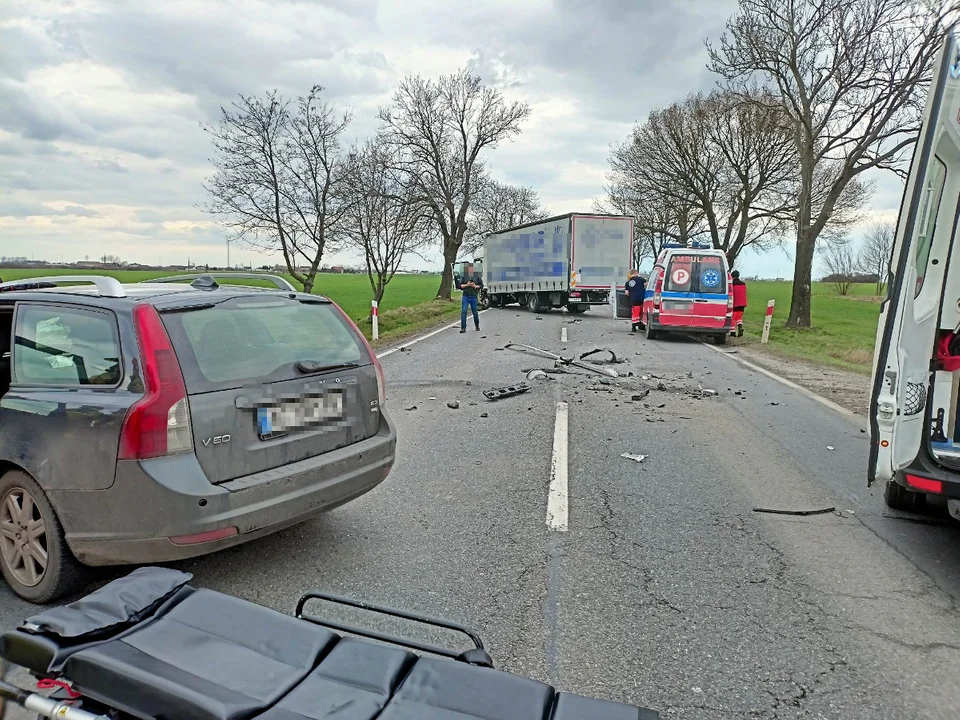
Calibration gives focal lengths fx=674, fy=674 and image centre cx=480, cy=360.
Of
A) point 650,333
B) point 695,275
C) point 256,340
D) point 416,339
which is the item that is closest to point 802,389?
point 695,275

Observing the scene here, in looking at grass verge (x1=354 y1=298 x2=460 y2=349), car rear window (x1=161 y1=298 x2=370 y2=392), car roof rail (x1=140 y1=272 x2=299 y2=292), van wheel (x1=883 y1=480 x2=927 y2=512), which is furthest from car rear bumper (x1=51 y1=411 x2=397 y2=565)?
grass verge (x1=354 y1=298 x2=460 y2=349)

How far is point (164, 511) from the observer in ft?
10.5

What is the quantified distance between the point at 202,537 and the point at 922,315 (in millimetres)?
4289

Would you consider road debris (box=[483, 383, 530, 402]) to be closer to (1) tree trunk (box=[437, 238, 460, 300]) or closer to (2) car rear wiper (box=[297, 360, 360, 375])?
(2) car rear wiper (box=[297, 360, 360, 375])

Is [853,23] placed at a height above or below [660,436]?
above

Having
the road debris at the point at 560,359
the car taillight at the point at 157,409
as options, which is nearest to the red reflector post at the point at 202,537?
the car taillight at the point at 157,409

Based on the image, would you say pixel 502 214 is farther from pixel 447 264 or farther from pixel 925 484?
pixel 925 484

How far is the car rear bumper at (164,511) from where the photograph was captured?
10.5ft

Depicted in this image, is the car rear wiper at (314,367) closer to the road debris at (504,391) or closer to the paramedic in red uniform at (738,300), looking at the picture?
the road debris at (504,391)

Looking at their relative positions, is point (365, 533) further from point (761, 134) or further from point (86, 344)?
point (761, 134)

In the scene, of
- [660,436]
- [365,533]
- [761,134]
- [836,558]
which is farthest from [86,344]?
[761,134]

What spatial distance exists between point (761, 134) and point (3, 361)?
32583mm

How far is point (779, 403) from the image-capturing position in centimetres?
950

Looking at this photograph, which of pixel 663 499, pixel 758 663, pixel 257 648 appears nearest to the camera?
pixel 257 648
